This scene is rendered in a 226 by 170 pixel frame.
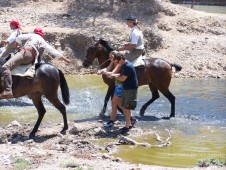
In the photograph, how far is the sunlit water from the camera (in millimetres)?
11016

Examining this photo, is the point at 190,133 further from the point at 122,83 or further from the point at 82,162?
the point at 82,162

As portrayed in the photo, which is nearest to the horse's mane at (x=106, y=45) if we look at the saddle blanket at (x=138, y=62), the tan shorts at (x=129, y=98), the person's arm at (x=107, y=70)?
the saddle blanket at (x=138, y=62)

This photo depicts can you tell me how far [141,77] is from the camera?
15.0 metres

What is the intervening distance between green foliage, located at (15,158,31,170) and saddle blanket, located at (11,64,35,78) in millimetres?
3192

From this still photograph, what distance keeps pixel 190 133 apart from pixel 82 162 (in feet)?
15.6

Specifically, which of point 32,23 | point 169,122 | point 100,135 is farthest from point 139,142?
point 32,23

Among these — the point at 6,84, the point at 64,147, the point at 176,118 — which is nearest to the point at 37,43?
the point at 6,84

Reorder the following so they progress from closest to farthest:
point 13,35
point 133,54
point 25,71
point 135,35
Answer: point 25,71 → point 13,35 → point 135,35 → point 133,54

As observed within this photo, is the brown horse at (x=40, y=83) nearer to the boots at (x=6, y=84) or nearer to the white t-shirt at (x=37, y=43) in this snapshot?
the boots at (x=6, y=84)

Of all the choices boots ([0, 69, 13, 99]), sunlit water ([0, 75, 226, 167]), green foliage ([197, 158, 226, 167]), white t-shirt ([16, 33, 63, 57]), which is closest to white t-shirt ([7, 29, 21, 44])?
white t-shirt ([16, 33, 63, 57])

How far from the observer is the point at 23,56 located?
40.0ft

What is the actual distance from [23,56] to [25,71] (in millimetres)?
355

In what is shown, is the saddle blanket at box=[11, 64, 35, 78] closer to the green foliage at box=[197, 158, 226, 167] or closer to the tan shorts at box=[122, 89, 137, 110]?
the tan shorts at box=[122, 89, 137, 110]

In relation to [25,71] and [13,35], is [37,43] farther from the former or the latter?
[13,35]
